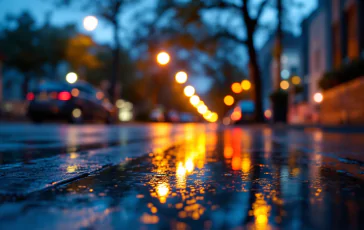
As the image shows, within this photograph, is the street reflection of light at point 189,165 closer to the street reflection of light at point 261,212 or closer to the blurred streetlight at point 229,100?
the street reflection of light at point 261,212

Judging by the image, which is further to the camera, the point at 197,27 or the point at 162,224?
the point at 197,27

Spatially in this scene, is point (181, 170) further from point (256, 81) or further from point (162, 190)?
point (256, 81)

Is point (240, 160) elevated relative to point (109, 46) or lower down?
lower down

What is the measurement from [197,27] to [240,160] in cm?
1866

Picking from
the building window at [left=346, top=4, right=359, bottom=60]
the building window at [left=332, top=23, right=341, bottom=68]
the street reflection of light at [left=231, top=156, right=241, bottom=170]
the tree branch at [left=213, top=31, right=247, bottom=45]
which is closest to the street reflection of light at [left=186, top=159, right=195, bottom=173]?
the street reflection of light at [left=231, top=156, right=241, bottom=170]

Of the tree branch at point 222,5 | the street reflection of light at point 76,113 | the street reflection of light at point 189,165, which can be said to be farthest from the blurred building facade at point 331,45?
the street reflection of light at point 189,165

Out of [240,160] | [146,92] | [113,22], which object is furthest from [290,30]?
[146,92]

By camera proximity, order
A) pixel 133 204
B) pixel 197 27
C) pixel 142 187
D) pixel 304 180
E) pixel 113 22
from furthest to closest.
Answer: pixel 113 22, pixel 197 27, pixel 304 180, pixel 142 187, pixel 133 204

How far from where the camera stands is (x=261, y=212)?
2.08 m

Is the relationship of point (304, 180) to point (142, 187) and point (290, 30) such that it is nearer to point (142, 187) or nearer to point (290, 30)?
point (142, 187)

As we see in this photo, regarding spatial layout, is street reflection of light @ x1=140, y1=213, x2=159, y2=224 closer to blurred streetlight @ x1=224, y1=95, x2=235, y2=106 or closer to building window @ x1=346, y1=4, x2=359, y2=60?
building window @ x1=346, y1=4, x2=359, y2=60

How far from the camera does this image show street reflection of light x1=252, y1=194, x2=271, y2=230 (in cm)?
186

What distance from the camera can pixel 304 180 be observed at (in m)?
3.14

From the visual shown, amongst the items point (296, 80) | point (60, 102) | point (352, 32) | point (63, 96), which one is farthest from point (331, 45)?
point (60, 102)
